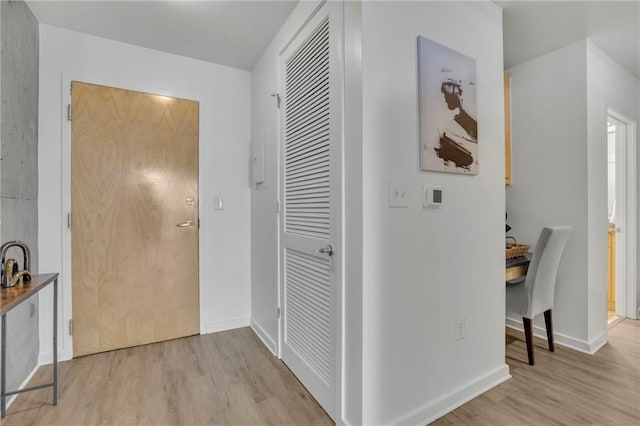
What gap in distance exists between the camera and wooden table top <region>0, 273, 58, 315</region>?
1.19 meters

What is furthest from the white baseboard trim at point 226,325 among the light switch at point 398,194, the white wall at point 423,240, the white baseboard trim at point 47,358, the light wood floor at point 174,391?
the light switch at point 398,194

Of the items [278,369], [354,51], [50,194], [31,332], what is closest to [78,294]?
[31,332]

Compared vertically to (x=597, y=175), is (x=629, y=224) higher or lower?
lower

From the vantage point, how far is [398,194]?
1.42m

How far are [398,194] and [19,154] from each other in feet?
7.37

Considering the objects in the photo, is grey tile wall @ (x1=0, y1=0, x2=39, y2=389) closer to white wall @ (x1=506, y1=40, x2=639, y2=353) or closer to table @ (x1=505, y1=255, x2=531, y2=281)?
table @ (x1=505, y1=255, x2=531, y2=281)

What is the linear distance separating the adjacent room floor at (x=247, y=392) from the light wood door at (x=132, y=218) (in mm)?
236

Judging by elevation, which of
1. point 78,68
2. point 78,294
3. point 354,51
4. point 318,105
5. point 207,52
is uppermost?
point 207,52

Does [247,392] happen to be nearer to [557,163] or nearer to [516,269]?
[516,269]

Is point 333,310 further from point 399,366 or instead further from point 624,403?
point 624,403

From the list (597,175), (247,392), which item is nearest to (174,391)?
(247,392)

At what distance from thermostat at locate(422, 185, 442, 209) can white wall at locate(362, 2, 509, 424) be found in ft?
0.12

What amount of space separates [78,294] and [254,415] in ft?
5.34

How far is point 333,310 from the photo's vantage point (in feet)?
4.98
